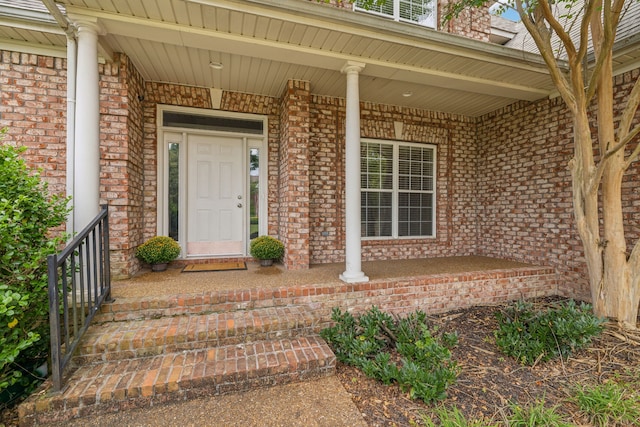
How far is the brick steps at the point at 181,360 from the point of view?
69.5 inches

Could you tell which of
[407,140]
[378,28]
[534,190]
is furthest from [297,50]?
[534,190]

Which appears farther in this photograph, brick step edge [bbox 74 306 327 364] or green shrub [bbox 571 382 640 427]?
brick step edge [bbox 74 306 327 364]

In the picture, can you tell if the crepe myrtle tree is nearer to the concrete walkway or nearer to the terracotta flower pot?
the concrete walkway

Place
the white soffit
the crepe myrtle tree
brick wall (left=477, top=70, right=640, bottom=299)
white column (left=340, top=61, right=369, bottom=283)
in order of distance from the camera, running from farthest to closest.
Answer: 1. brick wall (left=477, top=70, right=640, bottom=299)
2. white column (left=340, top=61, right=369, bottom=283)
3. the crepe myrtle tree
4. the white soffit

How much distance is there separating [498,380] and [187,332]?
250 cm

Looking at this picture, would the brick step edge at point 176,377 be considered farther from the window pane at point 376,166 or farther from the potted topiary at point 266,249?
the window pane at point 376,166

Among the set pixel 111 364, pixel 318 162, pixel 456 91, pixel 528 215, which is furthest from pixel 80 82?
pixel 528 215

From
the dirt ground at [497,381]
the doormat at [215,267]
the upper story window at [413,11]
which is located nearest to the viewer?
the dirt ground at [497,381]

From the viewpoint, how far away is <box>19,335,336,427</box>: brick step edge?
1.72 m

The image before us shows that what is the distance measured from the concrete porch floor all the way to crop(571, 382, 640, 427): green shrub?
1.83 metres

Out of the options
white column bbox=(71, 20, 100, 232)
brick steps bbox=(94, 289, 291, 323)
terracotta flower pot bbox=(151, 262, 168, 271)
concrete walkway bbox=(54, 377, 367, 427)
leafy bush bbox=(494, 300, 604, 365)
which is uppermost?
white column bbox=(71, 20, 100, 232)

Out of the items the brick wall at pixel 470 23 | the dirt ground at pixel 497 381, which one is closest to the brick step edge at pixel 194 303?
the dirt ground at pixel 497 381

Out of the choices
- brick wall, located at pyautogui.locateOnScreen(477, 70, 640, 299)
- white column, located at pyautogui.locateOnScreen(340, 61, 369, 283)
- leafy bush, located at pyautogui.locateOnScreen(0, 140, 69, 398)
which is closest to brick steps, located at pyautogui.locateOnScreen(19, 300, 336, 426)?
leafy bush, located at pyautogui.locateOnScreen(0, 140, 69, 398)

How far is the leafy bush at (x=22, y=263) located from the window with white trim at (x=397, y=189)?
3933 millimetres
